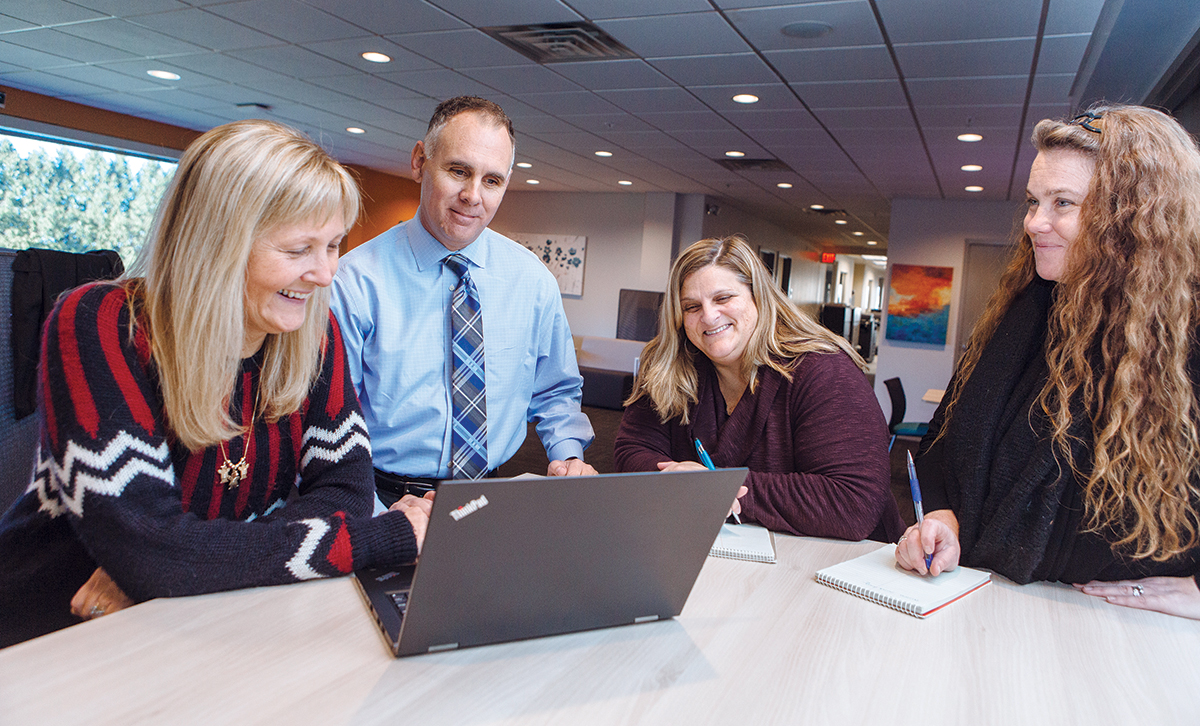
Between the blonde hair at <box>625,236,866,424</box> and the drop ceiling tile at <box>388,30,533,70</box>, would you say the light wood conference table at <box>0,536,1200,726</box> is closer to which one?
the blonde hair at <box>625,236,866,424</box>

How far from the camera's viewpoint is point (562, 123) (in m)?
6.67

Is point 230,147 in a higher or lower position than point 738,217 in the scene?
lower

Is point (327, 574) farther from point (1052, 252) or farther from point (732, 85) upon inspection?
point (732, 85)

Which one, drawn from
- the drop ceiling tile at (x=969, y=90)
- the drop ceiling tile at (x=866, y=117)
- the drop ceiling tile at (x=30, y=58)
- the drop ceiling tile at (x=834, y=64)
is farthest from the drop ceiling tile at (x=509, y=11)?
the drop ceiling tile at (x=30, y=58)

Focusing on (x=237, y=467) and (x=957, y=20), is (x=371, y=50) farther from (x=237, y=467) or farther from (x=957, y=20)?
(x=237, y=467)

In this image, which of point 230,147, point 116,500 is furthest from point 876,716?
point 230,147

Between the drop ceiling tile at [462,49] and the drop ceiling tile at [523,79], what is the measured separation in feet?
0.35

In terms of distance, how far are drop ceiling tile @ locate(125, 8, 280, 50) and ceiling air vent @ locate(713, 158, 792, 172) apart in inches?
184

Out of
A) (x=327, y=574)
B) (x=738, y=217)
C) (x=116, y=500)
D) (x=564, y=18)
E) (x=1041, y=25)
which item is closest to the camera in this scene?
(x=116, y=500)

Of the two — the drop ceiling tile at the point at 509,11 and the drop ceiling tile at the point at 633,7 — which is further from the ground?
the drop ceiling tile at the point at 509,11

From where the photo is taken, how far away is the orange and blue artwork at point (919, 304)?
9227 millimetres

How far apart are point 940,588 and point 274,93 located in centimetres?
687

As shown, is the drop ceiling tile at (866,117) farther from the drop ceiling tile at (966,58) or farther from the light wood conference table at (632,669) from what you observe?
the light wood conference table at (632,669)

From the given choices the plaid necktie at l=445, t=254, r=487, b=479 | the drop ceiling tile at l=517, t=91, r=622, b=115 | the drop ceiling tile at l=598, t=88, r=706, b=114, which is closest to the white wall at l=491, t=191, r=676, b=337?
the drop ceiling tile at l=517, t=91, r=622, b=115
